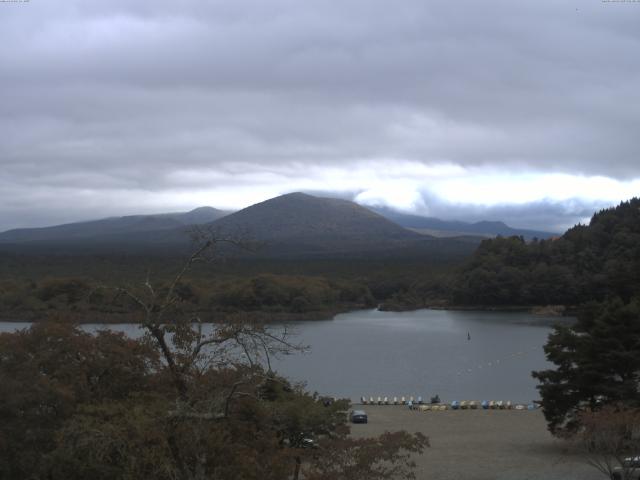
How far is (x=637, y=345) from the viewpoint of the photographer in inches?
595

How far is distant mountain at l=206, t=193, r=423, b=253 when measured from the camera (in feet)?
449

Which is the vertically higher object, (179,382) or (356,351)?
(179,382)

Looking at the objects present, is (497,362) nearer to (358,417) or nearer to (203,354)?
(358,417)

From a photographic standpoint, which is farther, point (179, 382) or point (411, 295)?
point (411, 295)

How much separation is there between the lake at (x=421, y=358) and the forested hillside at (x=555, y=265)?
848 cm

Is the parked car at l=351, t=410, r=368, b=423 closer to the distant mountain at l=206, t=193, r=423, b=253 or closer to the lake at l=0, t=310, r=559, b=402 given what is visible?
the lake at l=0, t=310, r=559, b=402

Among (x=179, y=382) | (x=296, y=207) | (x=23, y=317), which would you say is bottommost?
(x=23, y=317)

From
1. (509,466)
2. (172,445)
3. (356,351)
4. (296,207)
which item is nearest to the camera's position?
(172,445)

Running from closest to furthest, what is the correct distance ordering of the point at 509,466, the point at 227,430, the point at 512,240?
the point at 227,430 < the point at 509,466 < the point at 512,240

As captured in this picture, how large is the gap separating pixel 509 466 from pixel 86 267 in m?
61.2

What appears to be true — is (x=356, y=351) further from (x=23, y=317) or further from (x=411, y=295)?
(x=411, y=295)

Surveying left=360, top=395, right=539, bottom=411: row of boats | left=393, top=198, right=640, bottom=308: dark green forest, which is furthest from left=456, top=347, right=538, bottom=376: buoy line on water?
left=393, top=198, right=640, bottom=308: dark green forest

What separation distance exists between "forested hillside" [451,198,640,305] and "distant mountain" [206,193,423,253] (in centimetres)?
5808

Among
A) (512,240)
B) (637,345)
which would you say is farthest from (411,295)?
(637,345)
